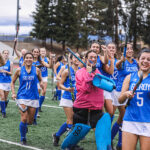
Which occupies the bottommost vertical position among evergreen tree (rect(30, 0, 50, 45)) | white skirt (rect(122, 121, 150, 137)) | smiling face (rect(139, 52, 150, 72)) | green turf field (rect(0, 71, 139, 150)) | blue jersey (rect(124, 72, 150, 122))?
green turf field (rect(0, 71, 139, 150))

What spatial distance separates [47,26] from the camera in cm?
5812

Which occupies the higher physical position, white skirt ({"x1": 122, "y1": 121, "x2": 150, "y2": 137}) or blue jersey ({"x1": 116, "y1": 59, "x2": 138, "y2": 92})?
blue jersey ({"x1": 116, "y1": 59, "x2": 138, "y2": 92})

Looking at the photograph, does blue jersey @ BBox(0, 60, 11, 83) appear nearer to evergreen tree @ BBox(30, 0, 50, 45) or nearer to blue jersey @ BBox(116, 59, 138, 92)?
blue jersey @ BBox(116, 59, 138, 92)

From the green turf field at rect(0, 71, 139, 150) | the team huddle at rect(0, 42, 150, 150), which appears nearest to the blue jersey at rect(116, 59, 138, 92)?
the team huddle at rect(0, 42, 150, 150)

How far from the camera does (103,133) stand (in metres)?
4.74

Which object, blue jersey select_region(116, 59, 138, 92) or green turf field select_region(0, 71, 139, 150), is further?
blue jersey select_region(116, 59, 138, 92)

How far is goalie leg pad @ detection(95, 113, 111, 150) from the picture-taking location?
468 cm

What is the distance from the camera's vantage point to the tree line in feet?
186

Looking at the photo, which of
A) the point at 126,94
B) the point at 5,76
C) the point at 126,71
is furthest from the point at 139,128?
the point at 5,76

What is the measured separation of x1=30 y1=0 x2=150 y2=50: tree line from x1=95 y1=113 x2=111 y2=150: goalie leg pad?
51.6m

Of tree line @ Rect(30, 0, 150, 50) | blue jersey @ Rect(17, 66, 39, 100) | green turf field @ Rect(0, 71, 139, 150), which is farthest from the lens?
tree line @ Rect(30, 0, 150, 50)

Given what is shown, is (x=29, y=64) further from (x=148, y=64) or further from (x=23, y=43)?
(x=23, y=43)

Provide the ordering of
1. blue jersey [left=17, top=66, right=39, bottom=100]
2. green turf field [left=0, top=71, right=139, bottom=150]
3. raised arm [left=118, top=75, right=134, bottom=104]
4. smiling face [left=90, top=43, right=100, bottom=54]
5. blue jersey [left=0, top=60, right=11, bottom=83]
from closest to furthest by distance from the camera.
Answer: raised arm [left=118, top=75, right=134, bottom=104] → smiling face [left=90, top=43, right=100, bottom=54] → green turf field [left=0, top=71, right=139, bottom=150] → blue jersey [left=17, top=66, right=39, bottom=100] → blue jersey [left=0, top=60, right=11, bottom=83]

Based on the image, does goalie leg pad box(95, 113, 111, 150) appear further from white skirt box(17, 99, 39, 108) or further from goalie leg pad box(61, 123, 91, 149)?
white skirt box(17, 99, 39, 108)
